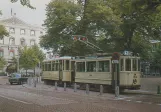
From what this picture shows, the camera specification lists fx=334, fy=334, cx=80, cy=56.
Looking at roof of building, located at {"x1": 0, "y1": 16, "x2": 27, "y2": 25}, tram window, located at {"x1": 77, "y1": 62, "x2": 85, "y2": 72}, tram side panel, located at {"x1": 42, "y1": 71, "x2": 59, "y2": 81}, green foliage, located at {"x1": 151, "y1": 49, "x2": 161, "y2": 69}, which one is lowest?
tram side panel, located at {"x1": 42, "y1": 71, "x2": 59, "y2": 81}

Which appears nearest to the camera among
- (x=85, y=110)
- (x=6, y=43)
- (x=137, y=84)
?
(x=85, y=110)

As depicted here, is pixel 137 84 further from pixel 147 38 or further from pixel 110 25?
pixel 147 38

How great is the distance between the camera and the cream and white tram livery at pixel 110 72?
26297 millimetres

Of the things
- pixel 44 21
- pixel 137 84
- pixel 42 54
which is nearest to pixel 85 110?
pixel 137 84

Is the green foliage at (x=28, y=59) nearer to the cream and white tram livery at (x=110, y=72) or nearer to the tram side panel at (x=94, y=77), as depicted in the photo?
the tram side panel at (x=94, y=77)

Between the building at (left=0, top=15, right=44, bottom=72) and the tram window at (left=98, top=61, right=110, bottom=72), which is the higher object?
the building at (left=0, top=15, right=44, bottom=72)

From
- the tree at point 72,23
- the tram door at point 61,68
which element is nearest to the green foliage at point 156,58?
the tree at point 72,23

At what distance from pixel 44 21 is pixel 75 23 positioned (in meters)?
5.44

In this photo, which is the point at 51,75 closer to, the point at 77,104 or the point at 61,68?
the point at 61,68

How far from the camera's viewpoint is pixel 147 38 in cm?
4519

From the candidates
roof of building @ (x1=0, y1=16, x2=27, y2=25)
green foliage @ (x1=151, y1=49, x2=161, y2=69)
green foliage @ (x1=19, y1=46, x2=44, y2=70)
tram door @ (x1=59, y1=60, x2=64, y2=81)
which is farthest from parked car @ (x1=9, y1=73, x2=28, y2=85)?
roof of building @ (x1=0, y1=16, x2=27, y2=25)

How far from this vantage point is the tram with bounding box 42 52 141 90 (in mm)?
26391

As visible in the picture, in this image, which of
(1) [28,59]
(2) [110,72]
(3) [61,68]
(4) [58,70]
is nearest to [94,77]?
(2) [110,72]

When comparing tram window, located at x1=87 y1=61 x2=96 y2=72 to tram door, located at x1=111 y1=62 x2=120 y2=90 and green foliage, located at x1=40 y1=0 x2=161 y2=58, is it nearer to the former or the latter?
tram door, located at x1=111 y1=62 x2=120 y2=90
